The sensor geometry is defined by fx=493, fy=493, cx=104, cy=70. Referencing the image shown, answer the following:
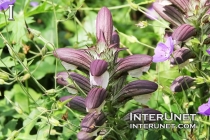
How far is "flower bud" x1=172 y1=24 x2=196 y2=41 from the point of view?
1304 mm

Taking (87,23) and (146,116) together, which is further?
(87,23)

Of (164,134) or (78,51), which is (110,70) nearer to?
(78,51)

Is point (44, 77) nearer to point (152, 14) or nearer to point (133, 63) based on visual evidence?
point (152, 14)

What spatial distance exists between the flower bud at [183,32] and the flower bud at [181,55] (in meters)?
0.07

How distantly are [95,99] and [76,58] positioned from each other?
0.14 metres

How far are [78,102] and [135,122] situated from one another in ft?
0.53

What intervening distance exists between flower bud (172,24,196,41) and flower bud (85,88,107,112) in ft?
0.89

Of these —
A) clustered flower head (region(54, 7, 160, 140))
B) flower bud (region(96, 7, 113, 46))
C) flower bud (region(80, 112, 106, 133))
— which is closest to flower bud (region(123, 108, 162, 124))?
clustered flower head (region(54, 7, 160, 140))

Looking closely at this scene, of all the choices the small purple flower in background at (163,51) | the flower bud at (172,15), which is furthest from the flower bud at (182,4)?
the small purple flower in background at (163,51)

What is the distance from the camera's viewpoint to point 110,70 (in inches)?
48.7

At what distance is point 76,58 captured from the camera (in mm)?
1234

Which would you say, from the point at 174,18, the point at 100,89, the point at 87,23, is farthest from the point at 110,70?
the point at 87,23

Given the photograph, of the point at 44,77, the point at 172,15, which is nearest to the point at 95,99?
the point at 172,15

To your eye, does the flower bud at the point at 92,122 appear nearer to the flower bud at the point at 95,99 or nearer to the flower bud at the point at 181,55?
the flower bud at the point at 95,99
